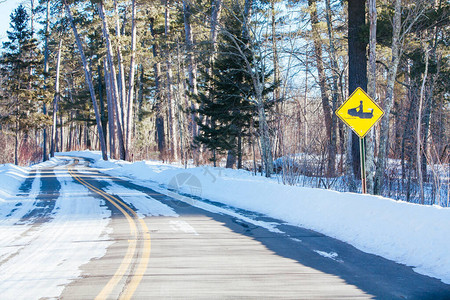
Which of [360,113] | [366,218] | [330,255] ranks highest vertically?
[360,113]

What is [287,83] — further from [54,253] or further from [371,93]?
[54,253]

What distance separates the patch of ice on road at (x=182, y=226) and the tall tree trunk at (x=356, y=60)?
912 cm

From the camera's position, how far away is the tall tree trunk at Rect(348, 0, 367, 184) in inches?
641

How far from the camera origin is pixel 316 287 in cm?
502

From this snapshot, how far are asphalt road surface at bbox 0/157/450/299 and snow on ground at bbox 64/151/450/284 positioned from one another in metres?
0.41

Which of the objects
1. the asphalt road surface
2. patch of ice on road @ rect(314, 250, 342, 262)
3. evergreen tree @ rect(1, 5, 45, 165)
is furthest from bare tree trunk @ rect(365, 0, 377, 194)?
evergreen tree @ rect(1, 5, 45, 165)

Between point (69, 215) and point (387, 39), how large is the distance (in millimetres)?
13816

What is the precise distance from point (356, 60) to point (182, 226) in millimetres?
11061

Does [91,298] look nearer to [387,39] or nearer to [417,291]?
[417,291]

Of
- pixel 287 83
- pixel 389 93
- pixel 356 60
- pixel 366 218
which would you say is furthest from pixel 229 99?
pixel 366 218

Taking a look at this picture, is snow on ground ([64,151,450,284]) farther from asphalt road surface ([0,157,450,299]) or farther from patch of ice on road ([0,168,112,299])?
patch of ice on road ([0,168,112,299])

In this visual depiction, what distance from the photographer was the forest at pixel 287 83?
13.9 m

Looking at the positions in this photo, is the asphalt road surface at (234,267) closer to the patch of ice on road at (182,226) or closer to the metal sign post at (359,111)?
the patch of ice on road at (182,226)

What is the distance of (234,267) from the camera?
5.90m
